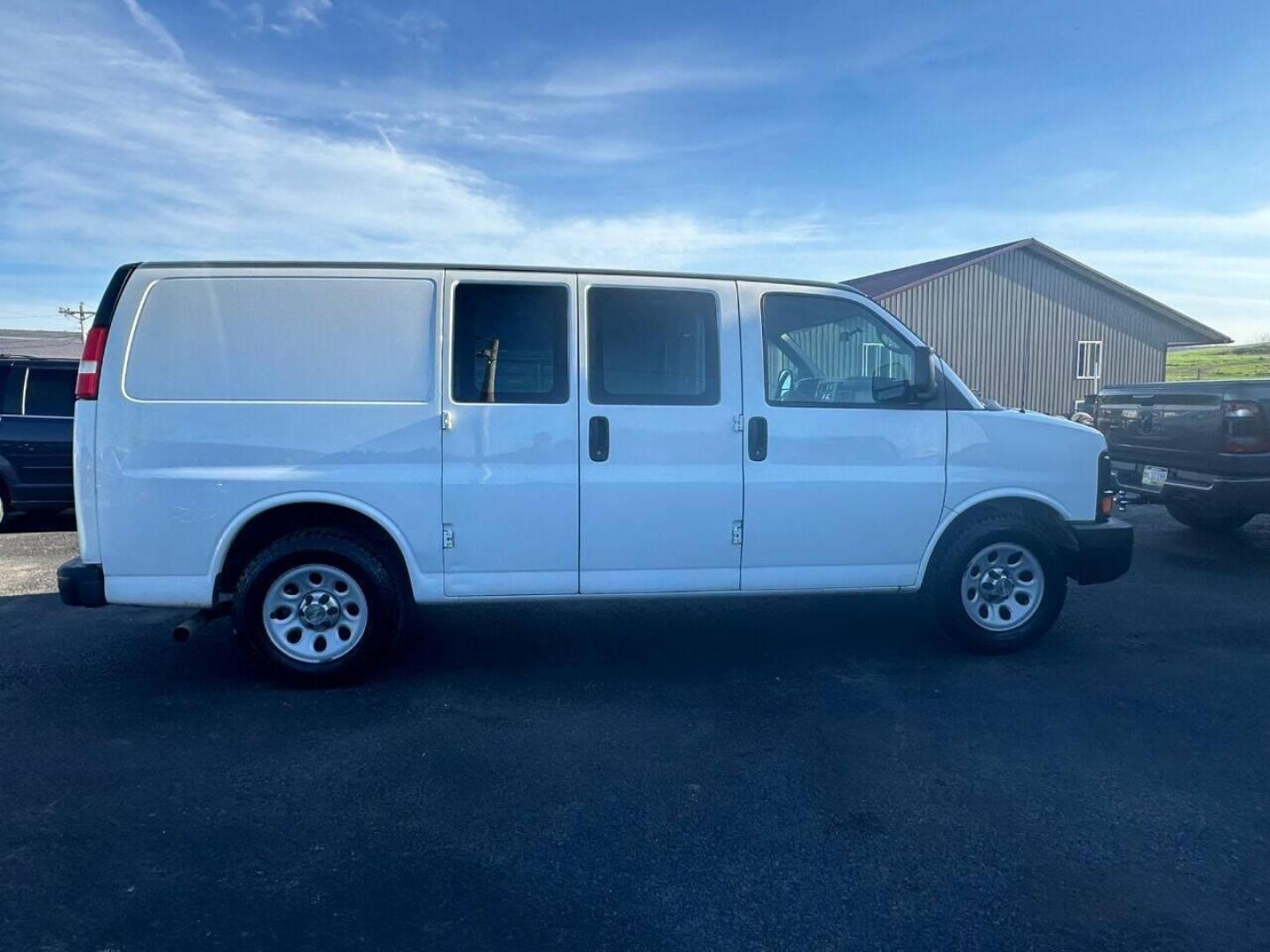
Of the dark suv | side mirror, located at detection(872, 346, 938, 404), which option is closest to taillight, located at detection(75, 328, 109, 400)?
side mirror, located at detection(872, 346, 938, 404)

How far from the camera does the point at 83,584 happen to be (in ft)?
15.2

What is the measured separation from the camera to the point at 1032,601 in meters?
5.49

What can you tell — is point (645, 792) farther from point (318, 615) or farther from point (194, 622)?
point (194, 622)

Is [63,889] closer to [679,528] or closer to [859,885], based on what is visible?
[859,885]

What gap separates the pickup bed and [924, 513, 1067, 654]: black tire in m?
3.03

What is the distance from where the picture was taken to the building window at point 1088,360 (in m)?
28.8

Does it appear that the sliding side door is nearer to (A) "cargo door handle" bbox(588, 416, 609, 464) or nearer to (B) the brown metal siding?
(A) "cargo door handle" bbox(588, 416, 609, 464)

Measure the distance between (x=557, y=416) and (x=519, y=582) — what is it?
90 cm

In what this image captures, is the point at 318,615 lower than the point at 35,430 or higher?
lower

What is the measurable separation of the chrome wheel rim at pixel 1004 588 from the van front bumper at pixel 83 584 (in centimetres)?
461

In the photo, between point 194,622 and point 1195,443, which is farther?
point 1195,443

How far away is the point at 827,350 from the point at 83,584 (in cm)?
406

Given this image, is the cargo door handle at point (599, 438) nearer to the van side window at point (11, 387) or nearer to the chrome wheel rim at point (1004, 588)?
the chrome wheel rim at point (1004, 588)

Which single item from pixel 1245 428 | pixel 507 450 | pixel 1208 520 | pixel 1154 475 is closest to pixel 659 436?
pixel 507 450
